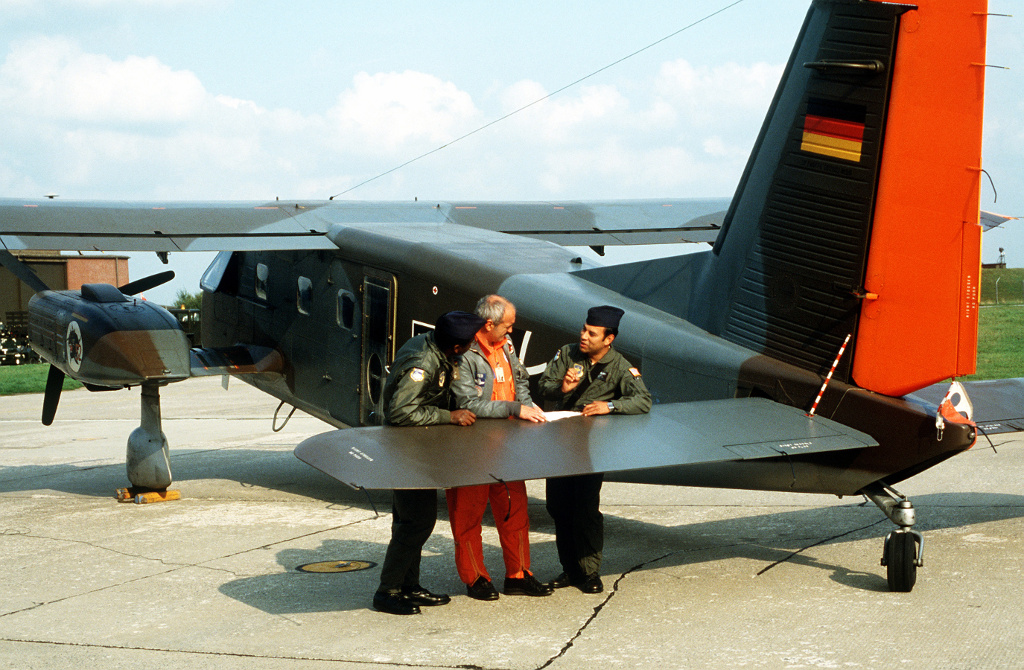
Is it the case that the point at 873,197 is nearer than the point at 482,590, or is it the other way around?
the point at 873,197

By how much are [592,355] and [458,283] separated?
8.67ft

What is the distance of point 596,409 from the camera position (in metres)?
6.83

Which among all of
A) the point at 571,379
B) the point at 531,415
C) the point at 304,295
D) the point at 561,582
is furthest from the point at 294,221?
the point at 561,582

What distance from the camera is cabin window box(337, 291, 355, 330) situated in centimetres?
1073

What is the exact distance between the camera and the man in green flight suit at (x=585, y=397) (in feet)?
23.2

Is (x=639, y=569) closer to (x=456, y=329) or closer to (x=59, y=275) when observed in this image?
(x=456, y=329)

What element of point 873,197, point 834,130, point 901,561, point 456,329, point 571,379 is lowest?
point 901,561

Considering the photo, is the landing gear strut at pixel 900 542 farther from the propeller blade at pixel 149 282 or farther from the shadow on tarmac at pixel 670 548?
the propeller blade at pixel 149 282

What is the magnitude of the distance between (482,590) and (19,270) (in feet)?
24.6

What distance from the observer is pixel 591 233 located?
13.6m

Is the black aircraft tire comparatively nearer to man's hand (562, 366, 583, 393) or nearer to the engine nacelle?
man's hand (562, 366, 583, 393)

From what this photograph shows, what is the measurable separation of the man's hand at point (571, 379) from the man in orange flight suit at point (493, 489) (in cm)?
28

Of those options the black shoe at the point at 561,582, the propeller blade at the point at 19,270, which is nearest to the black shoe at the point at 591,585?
the black shoe at the point at 561,582

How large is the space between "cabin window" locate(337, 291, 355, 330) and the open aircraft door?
237 millimetres
